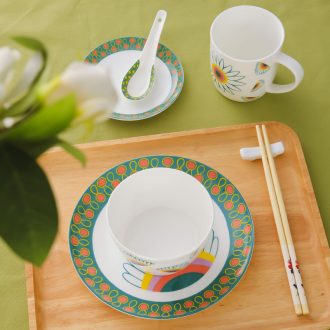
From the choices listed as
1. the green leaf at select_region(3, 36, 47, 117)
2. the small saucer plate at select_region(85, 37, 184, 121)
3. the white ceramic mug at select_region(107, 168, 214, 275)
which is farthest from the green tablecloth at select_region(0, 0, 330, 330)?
the green leaf at select_region(3, 36, 47, 117)

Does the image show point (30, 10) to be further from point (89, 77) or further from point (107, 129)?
point (89, 77)

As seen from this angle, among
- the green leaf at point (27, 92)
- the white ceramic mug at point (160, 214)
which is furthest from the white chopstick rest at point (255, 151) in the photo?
the green leaf at point (27, 92)

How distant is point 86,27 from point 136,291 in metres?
0.48

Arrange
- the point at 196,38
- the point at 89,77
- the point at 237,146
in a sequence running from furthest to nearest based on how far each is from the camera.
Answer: the point at 196,38 < the point at 237,146 < the point at 89,77

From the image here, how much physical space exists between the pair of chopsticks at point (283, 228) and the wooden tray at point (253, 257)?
1 cm

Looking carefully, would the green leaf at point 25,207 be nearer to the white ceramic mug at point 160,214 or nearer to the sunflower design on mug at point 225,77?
the white ceramic mug at point 160,214

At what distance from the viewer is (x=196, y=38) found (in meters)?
0.88

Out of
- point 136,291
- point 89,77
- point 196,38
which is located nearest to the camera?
point 89,77

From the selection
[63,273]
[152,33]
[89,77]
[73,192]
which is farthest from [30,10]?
[89,77]

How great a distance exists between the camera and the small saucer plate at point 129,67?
2.60 feet

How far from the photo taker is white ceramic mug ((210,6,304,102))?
0.74 metres

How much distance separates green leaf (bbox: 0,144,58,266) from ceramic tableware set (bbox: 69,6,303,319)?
0.22 meters

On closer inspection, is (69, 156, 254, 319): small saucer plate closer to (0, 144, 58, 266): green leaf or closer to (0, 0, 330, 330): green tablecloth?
(0, 0, 330, 330): green tablecloth

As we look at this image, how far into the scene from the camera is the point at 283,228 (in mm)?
689
